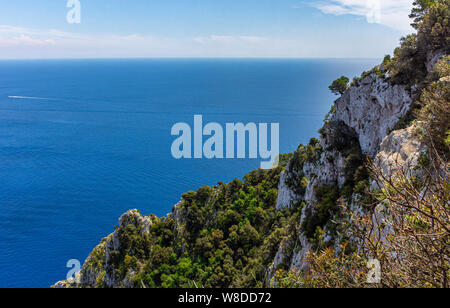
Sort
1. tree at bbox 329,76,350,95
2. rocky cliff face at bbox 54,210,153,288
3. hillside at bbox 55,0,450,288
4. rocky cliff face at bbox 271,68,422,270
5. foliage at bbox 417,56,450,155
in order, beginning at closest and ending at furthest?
1. hillside at bbox 55,0,450,288
2. foliage at bbox 417,56,450,155
3. rocky cliff face at bbox 271,68,422,270
4. tree at bbox 329,76,350,95
5. rocky cliff face at bbox 54,210,153,288

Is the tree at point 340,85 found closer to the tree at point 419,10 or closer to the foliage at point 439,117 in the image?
the tree at point 419,10

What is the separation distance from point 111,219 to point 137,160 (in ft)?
72.0

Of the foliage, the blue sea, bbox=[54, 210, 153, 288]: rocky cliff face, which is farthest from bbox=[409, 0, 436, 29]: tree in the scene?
the blue sea

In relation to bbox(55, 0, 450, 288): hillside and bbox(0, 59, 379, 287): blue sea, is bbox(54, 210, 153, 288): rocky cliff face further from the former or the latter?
bbox(0, 59, 379, 287): blue sea

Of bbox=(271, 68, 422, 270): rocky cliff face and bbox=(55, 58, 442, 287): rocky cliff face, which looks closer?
bbox=(55, 58, 442, 287): rocky cliff face

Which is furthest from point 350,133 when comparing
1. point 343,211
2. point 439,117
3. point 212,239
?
point 212,239

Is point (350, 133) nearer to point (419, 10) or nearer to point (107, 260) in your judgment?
point (419, 10)

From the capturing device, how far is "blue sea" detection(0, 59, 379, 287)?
49.7 metres

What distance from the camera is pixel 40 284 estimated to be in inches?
1702

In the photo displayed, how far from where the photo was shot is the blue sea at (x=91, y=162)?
49.7 meters

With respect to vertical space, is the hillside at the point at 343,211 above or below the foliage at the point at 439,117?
below

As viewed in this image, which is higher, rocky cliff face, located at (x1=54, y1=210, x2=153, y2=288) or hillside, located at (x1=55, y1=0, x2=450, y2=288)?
hillside, located at (x1=55, y1=0, x2=450, y2=288)

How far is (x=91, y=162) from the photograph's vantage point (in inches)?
2852

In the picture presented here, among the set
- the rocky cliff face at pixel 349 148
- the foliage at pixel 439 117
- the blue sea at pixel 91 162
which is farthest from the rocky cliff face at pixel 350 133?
the blue sea at pixel 91 162
